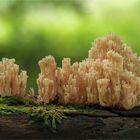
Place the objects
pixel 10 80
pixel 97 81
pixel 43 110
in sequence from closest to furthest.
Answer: pixel 43 110
pixel 97 81
pixel 10 80

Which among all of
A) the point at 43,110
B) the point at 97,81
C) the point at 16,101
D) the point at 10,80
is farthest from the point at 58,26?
the point at 43,110

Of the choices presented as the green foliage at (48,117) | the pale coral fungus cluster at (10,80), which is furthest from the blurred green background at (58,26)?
the green foliage at (48,117)

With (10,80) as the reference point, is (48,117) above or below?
below

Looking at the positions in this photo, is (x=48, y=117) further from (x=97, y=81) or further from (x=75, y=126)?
(x=97, y=81)

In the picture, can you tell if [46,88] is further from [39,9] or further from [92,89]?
[39,9]

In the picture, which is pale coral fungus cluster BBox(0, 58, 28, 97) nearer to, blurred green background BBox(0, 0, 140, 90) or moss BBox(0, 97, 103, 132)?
moss BBox(0, 97, 103, 132)

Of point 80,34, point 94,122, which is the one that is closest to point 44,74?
point 94,122
